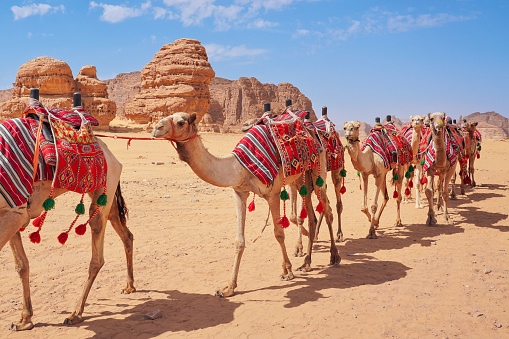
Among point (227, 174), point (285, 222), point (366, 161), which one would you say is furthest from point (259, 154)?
point (366, 161)

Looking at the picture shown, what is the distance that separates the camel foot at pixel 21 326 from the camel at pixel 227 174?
7.05 ft

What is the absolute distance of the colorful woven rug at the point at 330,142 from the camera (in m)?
7.11

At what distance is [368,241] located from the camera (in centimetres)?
808

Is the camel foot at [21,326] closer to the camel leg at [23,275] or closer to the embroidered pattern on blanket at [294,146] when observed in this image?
the camel leg at [23,275]

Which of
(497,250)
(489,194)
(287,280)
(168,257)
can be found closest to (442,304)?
(287,280)

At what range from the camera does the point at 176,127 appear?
4172mm

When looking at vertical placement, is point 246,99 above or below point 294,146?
above

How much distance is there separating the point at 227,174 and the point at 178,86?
41.6 m

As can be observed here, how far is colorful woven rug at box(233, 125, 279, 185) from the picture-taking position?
16.6 ft

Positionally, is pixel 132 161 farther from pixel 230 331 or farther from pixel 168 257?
pixel 230 331

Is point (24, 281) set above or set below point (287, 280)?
above

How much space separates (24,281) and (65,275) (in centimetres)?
170

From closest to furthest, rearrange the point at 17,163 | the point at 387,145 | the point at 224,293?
the point at 17,163, the point at 224,293, the point at 387,145

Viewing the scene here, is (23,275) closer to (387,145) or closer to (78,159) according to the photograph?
(78,159)
